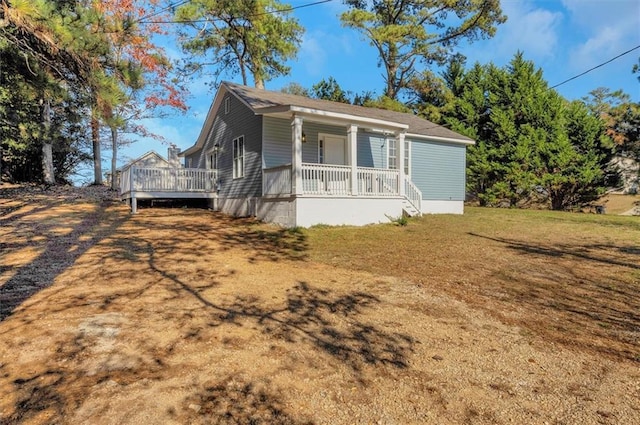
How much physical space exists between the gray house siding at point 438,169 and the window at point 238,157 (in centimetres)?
718

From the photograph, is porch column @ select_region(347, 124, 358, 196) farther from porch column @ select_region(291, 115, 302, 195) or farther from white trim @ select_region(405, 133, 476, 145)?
white trim @ select_region(405, 133, 476, 145)

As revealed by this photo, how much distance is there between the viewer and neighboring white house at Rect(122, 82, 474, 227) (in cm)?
1137

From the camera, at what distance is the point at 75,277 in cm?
564

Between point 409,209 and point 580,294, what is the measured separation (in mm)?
8810

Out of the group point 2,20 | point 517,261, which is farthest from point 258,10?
point 517,261

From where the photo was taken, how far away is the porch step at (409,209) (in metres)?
13.8

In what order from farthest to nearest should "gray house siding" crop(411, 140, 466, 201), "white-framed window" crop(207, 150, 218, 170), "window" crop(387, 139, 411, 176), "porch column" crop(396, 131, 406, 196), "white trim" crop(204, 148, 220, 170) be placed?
"white-framed window" crop(207, 150, 218, 170), "white trim" crop(204, 148, 220, 170), "gray house siding" crop(411, 140, 466, 201), "window" crop(387, 139, 411, 176), "porch column" crop(396, 131, 406, 196)

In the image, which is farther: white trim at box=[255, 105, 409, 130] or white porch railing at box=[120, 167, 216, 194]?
white porch railing at box=[120, 167, 216, 194]

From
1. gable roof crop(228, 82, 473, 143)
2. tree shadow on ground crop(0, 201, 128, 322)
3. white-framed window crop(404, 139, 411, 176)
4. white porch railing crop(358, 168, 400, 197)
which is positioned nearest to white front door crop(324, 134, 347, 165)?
gable roof crop(228, 82, 473, 143)

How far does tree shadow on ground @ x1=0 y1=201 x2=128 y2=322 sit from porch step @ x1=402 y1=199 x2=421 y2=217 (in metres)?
9.31

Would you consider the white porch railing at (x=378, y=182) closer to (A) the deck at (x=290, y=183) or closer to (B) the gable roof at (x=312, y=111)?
(A) the deck at (x=290, y=183)

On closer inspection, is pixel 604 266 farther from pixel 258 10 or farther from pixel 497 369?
pixel 258 10

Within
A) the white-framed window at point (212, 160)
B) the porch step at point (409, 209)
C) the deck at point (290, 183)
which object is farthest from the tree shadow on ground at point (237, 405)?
the white-framed window at point (212, 160)

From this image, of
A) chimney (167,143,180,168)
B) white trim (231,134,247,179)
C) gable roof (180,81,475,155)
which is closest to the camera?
gable roof (180,81,475,155)
